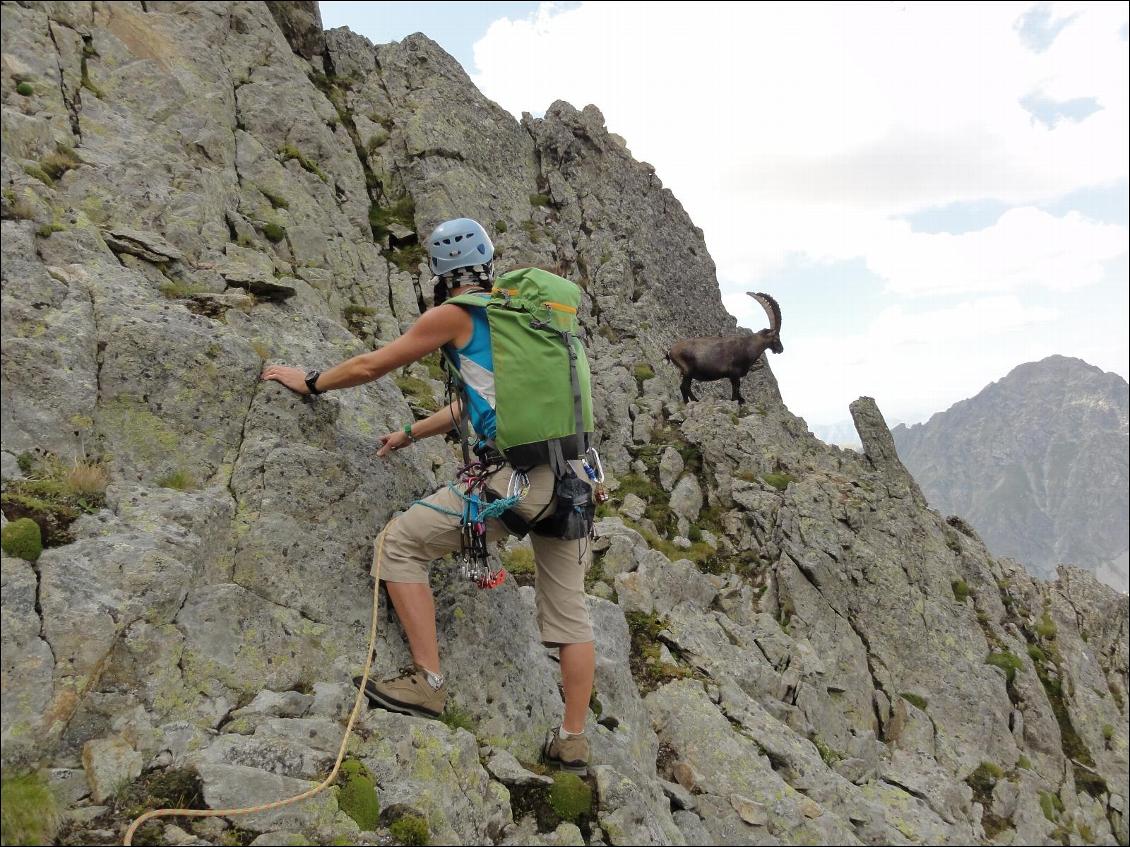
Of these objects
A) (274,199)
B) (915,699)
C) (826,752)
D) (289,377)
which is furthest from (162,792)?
(915,699)

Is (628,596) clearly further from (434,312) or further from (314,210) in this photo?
(314,210)

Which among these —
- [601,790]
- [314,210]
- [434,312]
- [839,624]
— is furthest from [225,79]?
[839,624]

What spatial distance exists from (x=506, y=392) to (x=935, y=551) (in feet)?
71.4

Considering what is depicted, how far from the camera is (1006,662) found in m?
20.2

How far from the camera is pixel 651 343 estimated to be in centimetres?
3222

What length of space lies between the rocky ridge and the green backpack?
8.82ft

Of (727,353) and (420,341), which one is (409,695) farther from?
(727,353)

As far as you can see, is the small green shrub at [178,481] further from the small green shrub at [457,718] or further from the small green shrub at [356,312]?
the small green shrub at [356,312]

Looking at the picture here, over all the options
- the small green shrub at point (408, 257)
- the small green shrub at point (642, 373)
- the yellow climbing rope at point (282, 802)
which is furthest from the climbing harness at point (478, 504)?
the small green shrub at point (642, 373)

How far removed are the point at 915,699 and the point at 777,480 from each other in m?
7.96

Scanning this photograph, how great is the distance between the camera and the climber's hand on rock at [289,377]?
26.6ft

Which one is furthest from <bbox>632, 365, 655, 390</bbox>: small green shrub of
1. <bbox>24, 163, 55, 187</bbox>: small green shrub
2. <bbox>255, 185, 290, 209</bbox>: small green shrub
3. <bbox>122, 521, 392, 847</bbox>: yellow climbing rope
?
<bbox>122, 521, 392, 847</bbox>: yellow climbing rope

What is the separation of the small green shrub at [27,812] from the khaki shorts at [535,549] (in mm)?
3158

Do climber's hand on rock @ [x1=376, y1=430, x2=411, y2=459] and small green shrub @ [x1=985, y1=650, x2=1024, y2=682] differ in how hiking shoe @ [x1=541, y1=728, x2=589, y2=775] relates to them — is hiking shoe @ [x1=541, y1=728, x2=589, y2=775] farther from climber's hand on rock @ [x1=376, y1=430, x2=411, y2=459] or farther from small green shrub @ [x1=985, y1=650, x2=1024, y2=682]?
small green shrub @ [x1=985, y1=650, x2=1024, y2=682]
